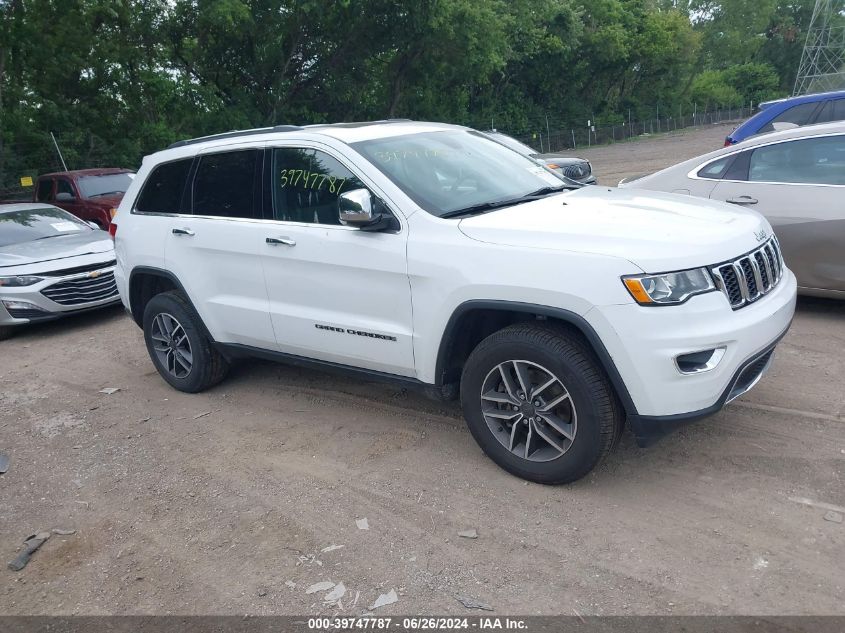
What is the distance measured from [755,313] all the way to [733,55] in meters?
80.4

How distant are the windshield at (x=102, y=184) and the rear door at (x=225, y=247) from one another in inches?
329

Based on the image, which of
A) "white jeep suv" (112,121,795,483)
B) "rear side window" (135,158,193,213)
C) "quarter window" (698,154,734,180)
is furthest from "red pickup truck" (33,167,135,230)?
"quarter window" (698,154,734,180)

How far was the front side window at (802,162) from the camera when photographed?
6023 millimetres

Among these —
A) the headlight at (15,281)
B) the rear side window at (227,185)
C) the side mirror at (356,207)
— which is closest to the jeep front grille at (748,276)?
the side mirror at (356,207)

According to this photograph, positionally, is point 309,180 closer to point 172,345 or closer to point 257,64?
point 172,345

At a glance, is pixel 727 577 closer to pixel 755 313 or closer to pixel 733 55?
pixel 755 313

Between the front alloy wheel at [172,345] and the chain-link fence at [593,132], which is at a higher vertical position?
the front alloy wheel at [172,345]

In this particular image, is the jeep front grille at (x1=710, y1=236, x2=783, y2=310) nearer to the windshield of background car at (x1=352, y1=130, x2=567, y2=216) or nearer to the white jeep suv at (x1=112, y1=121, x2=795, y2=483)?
the white jeep suv at (x1=112, y1=121, x2=795, y2=483)

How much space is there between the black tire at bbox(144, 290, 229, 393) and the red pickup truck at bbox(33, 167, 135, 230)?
7.22m

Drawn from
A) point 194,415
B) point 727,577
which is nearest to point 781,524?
point 727,577

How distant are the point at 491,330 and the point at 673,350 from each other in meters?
1.11

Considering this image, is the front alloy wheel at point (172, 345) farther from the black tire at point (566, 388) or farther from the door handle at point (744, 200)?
the door handle at point (744, 200)

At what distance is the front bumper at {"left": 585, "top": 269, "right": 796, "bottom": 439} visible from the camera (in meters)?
3.38

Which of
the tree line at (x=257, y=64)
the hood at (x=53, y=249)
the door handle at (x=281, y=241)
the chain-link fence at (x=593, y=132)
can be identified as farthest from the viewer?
the chain-link fence at (x=593, y=132)
